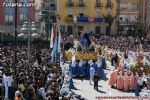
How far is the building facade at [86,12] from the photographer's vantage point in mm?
83188

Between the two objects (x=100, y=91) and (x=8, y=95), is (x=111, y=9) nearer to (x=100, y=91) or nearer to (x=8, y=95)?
(x=100, y=91)

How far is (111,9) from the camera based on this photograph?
83875mm

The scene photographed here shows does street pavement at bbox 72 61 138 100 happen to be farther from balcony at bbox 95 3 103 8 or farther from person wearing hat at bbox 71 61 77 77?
balcony at bbox 95 3 103 8

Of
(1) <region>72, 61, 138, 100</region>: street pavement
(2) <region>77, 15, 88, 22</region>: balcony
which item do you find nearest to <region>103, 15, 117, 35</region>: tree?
(2) <region>77, 15, 88, 22</region>: balcony

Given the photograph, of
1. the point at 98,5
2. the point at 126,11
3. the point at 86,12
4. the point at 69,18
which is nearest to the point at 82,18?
the point at 86,12

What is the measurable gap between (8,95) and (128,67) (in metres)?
9.61

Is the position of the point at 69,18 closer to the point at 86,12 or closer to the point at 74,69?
the point at 86,12

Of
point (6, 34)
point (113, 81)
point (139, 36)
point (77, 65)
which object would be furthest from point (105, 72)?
point (139, 36)

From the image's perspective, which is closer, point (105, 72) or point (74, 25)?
point (105, 72)

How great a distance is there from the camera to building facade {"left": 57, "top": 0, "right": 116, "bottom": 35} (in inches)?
3275

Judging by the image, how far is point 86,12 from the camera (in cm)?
8369

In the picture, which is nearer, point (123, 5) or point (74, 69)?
point (74, 69)

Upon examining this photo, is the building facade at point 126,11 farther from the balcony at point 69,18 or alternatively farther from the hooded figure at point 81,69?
the hooded figure at point 81,69

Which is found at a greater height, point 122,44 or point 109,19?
point 109,19
